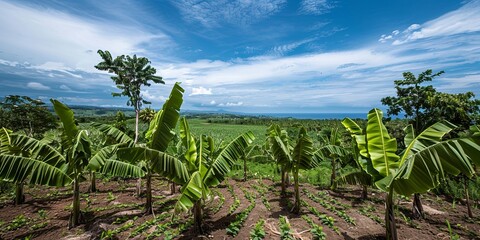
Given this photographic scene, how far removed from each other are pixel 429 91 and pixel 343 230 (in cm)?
605

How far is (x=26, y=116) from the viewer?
13469 mm

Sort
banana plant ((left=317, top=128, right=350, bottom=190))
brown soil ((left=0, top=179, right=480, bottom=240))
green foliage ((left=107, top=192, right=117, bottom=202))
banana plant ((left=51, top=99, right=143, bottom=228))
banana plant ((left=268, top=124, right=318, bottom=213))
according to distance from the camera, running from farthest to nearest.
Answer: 1. green foliage ((left=107, top=192, right=117, bottom=202))
2. banana plant ((left=317, top=128, right=350, bottom=190))
3. banana plant ((left=268, top=124, right=318, bottom=213))
4. brown soil ((left=0, top=179, right=480, bottom=240))
5. banana plant ((left=51, top=99, right=143, bottom=228))

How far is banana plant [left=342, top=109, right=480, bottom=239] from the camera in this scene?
407 cm

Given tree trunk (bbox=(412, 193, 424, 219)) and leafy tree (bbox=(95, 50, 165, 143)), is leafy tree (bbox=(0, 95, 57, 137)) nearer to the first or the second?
leafy tree (bbox=(95, 50, 165, 143))

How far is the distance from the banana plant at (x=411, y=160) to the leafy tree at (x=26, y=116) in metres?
16.9

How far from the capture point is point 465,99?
26.2 feet

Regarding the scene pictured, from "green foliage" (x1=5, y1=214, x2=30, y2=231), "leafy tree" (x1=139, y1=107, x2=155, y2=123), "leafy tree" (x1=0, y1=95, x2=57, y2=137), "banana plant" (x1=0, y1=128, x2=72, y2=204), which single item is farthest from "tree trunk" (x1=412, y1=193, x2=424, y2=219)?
"leafy tree" (x1=0, y1=95, x2=57, y2=137)

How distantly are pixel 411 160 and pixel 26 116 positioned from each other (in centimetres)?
1891

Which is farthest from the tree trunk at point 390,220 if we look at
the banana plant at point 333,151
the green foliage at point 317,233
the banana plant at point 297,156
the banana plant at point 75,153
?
the banana plant at point 75,153

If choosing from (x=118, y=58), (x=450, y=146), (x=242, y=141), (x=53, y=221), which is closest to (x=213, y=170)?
(x=242, y=141)

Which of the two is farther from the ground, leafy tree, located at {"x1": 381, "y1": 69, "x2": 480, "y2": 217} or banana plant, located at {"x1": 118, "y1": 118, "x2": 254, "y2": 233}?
leafy tree, located at {"x1": 381, "y1": 69, "x2": 480, "y2": 217}

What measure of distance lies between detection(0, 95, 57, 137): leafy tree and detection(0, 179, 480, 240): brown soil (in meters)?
4.01

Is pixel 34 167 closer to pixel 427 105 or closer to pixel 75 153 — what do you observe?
pixel 75 153

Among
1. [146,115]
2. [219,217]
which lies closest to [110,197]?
[219,217]
